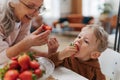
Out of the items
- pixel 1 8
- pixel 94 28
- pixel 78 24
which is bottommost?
pixel 78 24

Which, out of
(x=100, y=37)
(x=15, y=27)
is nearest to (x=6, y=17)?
(x=15, y=27)

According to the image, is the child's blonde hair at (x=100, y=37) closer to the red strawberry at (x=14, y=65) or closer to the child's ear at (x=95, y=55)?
the child's ear at (x=95, y=55)

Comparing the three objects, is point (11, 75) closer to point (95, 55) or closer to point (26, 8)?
point (26, 8)

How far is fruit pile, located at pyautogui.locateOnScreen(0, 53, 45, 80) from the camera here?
854 millimetres

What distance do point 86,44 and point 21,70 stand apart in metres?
0.55

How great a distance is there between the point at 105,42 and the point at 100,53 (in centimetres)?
8

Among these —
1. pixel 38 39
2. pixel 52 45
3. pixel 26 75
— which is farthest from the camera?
pixel 52 45

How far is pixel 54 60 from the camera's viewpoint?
1247 mm

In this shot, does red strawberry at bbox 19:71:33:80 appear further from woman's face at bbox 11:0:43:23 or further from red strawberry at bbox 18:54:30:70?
woman's face at bbox 11:0:43:23

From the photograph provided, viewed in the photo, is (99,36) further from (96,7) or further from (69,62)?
(96,7)

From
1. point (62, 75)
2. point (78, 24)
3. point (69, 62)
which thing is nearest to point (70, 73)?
point (62, 75)

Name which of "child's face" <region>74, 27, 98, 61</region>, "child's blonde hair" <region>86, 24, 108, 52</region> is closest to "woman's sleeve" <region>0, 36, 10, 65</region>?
"child's face" <region>74, 27, 98, 61</region>

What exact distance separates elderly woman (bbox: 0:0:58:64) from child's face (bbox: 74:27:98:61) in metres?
0.16

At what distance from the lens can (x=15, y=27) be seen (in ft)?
4.40
